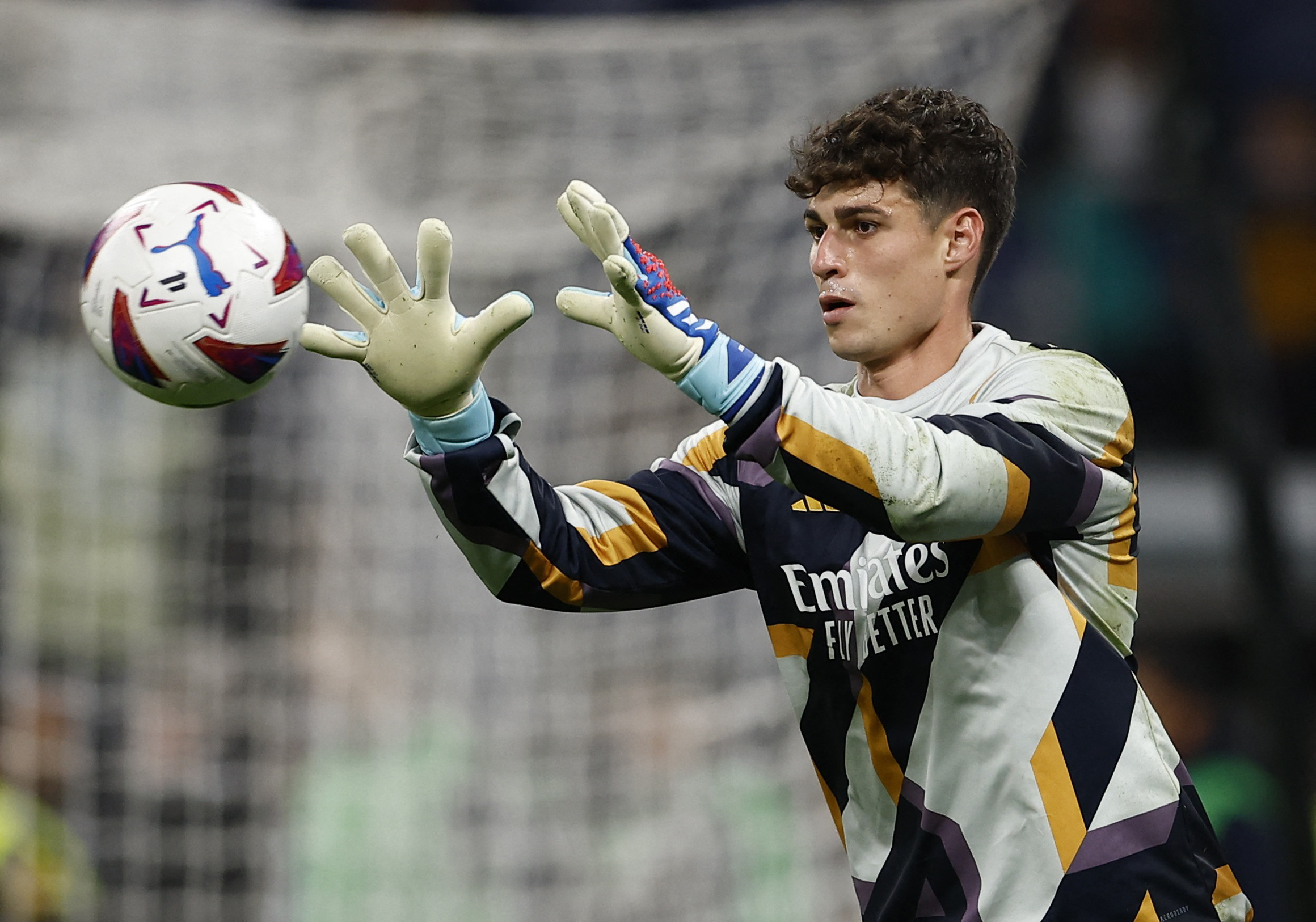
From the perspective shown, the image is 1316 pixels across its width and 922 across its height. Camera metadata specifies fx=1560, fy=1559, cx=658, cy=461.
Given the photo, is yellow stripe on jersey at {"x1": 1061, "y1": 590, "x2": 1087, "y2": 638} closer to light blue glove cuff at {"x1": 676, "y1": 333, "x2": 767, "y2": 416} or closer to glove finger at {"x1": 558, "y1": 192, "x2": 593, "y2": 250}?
light blue glove cuff at {"x1": 676, "y1": 333, "x2": 767, "y2": 416}

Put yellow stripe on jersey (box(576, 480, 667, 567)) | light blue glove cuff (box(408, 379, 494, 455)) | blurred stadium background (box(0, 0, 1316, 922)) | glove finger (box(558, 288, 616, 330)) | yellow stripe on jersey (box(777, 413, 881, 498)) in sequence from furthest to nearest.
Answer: blurred stadium background (box(0, 0, 1316, 922))
yellow stripe on jersey (box(576, 480, 667, 567))
light blue glove cuff (box(408, 379, 494, 455))
glove finger (box(558, 288, 616, 330))
yellow stripe on jersey (box(777, 413, 881, 498))

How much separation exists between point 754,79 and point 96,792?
3.01 meters

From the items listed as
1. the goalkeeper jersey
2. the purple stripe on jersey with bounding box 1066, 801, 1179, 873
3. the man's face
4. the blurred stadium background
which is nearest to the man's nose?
the man's face

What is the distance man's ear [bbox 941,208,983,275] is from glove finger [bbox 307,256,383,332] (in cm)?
90

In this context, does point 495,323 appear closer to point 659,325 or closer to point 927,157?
point 659,325

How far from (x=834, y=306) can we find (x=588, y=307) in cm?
49

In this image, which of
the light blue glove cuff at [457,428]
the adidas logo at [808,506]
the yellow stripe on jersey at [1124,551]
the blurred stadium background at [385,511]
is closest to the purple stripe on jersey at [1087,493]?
the yellow stripe on jersey at [1124,551]

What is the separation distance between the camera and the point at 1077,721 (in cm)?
225

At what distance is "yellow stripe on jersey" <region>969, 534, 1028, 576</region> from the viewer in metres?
2.28

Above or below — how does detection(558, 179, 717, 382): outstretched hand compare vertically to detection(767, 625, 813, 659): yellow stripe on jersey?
above

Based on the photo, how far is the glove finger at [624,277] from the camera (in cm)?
202

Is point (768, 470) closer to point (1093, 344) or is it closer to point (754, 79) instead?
point (754, 79)

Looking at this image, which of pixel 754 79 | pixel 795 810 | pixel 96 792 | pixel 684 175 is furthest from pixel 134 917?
pixel 754 79

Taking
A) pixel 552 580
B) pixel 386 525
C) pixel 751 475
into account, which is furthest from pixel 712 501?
pixel 386 525
